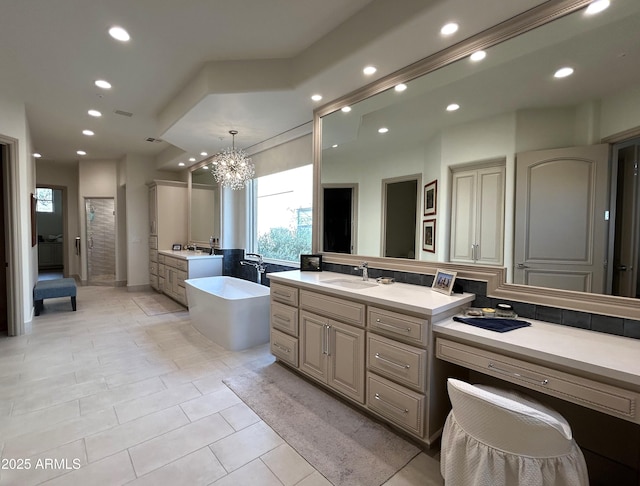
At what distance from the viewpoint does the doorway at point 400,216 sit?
2523 millimetres

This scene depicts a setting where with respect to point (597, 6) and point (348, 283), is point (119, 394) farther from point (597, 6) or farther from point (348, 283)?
point (597, 6)

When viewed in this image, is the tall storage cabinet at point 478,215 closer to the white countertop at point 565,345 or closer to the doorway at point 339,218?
the white countertop at point 565,345

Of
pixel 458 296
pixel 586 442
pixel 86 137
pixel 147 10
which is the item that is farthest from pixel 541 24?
pixel 86 137

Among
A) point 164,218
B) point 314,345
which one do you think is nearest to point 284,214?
point 314,345

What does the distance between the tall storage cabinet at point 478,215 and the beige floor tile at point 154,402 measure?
94.2 inches

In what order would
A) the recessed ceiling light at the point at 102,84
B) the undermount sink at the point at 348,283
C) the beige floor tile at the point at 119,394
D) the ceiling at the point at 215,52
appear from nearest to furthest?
the ceiling at the point at 215,52
the beige floor tile at the point at 119,394
the undermount sink at the point at 348,283
the recessed ceiling light at the point at 102,84

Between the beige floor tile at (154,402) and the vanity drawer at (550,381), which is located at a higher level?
the vanity drawer at (550,381)

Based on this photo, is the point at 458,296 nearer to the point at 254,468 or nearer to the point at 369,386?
the point at 369,386

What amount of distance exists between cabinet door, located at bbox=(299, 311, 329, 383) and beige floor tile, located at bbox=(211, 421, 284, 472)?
596 mm

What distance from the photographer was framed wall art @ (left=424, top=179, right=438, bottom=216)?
238 cm

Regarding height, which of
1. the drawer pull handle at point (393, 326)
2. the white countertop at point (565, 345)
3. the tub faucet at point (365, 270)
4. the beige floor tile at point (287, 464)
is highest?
the tub faucet at point (365, 270)

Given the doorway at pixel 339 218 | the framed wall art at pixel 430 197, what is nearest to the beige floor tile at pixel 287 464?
the doorway at pixel 339 218

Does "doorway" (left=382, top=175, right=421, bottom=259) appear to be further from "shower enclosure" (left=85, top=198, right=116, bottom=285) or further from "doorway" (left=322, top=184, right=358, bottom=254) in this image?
"shower enclosure" (left=85, top=198, right=116, bottom=285)

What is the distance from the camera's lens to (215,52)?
2.74 meters
